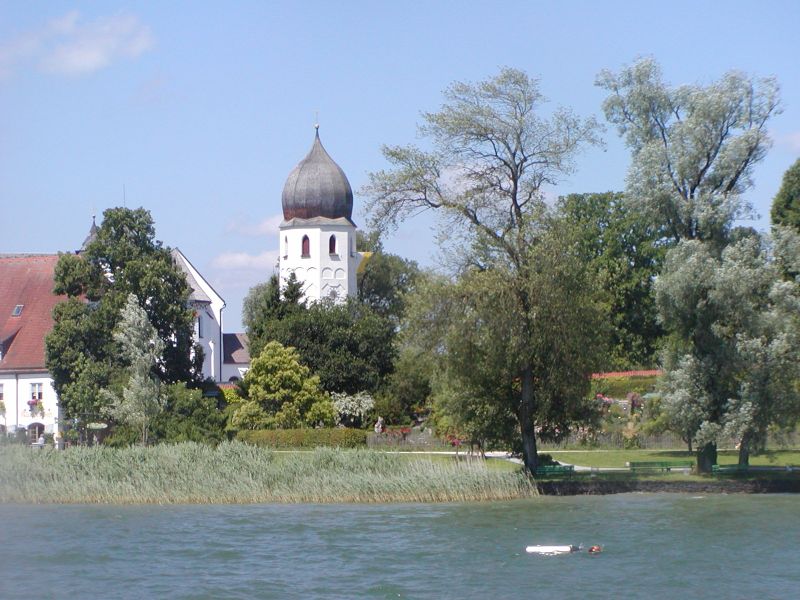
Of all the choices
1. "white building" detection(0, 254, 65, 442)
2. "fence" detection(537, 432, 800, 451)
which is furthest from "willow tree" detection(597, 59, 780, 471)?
"white building" detection(0, 254, 65, 442)

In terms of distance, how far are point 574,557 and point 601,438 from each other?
2638 cm

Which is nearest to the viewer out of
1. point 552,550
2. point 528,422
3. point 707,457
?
point 552,550

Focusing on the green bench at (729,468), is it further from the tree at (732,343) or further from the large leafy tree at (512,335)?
the large leafy tree at (512,335)

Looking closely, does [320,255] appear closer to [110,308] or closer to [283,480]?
[110,308]

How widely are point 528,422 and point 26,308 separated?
1636 inches

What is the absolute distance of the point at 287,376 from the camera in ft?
197

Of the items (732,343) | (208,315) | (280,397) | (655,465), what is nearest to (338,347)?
(280,397)

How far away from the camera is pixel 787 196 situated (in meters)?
61.1

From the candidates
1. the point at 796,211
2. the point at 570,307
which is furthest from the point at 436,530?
the point at 796,211

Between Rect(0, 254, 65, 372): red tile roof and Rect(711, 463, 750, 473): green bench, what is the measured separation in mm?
40944

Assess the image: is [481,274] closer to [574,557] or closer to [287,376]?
[574,557]

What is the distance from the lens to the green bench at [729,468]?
38.4 m

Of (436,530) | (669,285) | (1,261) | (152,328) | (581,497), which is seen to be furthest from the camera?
(1,261)

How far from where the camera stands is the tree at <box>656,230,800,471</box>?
37406mm
